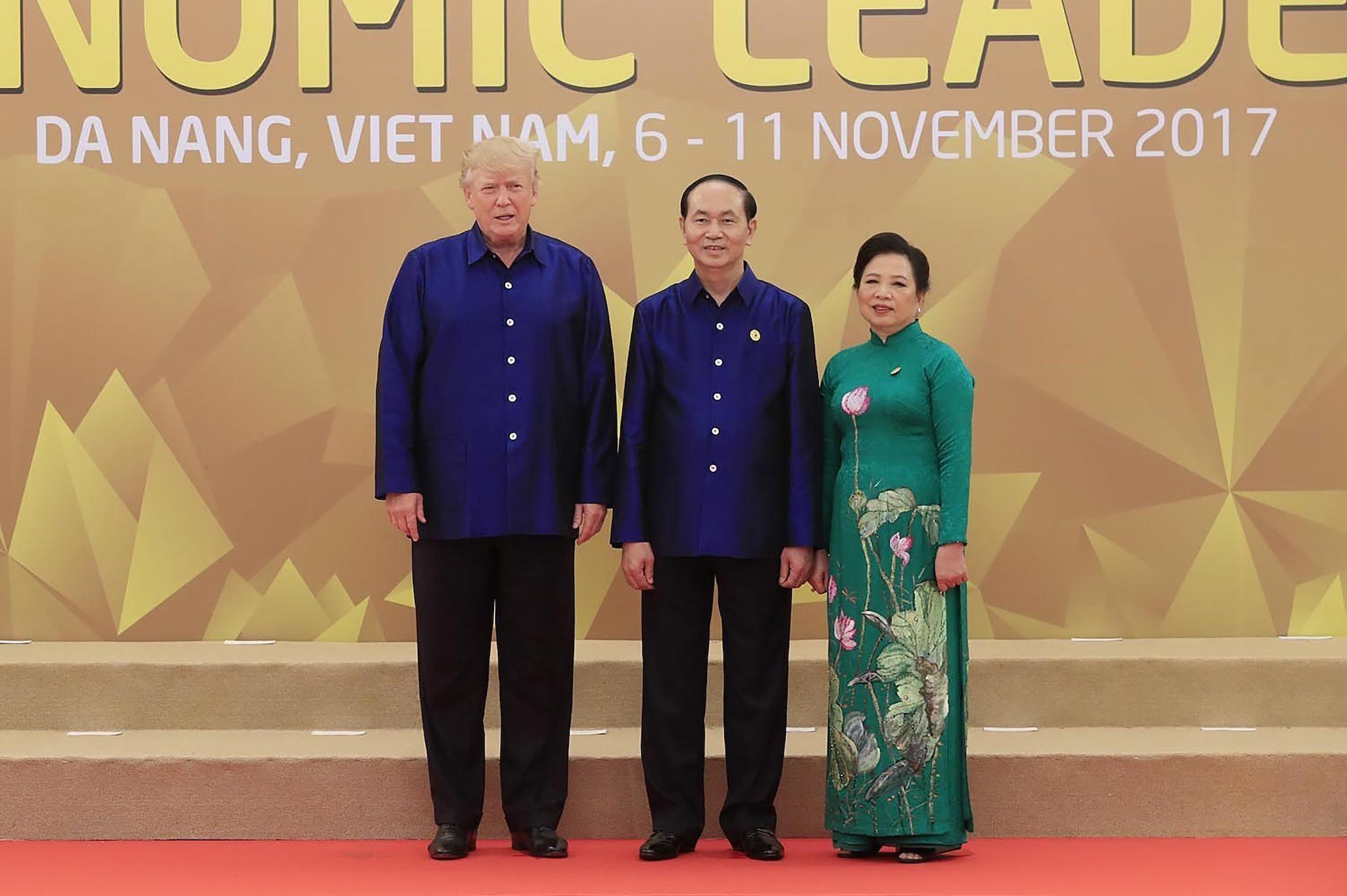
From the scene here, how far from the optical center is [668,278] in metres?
3.99

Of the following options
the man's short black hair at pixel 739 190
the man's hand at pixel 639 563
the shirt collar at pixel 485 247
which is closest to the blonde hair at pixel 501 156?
the shirt collar at pixel 485 247

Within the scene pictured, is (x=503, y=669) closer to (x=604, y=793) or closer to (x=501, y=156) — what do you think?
(x=604, y=793)

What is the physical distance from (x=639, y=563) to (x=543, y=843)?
607 mm

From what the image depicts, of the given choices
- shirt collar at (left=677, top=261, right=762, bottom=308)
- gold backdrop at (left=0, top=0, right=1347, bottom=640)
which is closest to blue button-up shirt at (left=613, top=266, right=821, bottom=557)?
shirt collar at (left=677, top=261, right=762, bottom=308)

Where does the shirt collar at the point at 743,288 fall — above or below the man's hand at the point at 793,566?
above

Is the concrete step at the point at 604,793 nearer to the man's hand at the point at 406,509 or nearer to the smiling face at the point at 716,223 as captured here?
the man's hand at the point at 406,509

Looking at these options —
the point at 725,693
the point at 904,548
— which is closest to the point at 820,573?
the point at 904,548

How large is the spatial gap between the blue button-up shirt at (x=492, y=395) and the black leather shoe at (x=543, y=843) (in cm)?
62

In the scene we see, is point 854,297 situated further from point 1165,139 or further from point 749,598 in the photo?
point 749,598

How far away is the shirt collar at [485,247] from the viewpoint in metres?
3.06

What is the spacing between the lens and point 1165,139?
3.95m

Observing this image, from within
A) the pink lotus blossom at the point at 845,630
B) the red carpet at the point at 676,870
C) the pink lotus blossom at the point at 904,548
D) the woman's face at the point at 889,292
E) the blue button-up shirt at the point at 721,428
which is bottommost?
the red carpet at the point at 676,870

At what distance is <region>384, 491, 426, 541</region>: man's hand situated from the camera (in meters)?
2.99

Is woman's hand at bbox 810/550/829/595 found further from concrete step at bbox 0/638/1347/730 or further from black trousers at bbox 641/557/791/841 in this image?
concrete step at bbox 0/638/1347/730
